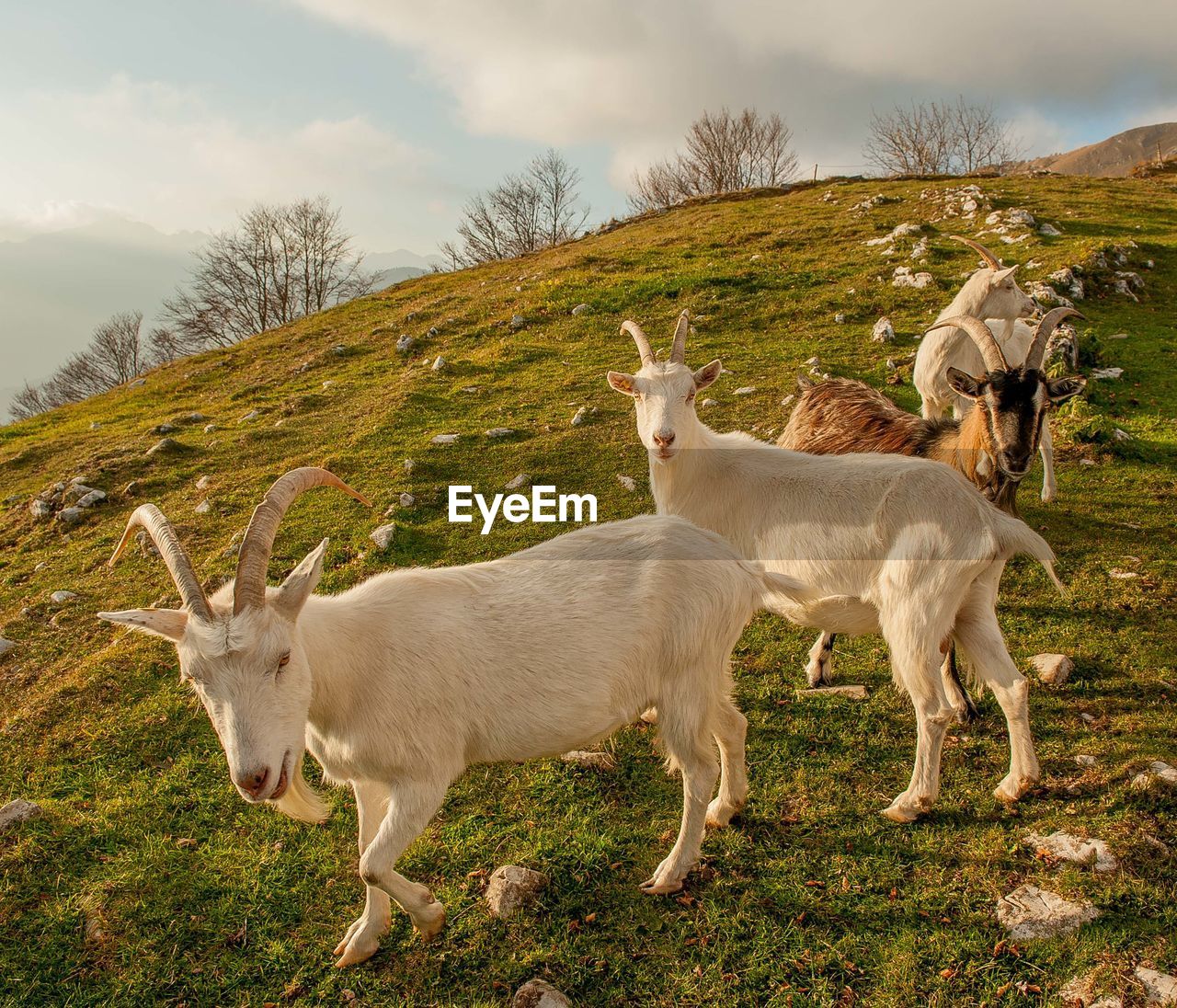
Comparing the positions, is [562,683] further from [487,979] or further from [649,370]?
[649,370]

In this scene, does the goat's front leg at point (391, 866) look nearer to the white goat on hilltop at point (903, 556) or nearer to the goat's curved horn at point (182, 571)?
the goat's curved horn at point (182, 571)

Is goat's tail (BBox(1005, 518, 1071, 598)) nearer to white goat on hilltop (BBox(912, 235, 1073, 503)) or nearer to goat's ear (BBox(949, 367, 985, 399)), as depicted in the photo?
goat's ear (BBox(949, 367, 985, 399))

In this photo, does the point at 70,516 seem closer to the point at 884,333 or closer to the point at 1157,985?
the point at 1157,985

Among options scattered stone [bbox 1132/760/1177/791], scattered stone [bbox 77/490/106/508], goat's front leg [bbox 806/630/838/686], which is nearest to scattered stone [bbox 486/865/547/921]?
goat's front leg [bbox 806/630/838/686]

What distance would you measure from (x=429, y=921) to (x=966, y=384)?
497cm

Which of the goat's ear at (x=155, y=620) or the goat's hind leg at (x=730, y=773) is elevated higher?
the goat's ear at (x=155, y=620)

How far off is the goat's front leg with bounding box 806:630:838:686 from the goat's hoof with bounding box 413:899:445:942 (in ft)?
10.4

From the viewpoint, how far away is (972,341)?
29.8ft

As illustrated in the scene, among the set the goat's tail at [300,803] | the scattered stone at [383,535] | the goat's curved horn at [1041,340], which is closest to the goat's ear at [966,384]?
the goat's curved horn at [1041,340]

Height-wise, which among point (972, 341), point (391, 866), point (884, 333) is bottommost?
point (391, 866)

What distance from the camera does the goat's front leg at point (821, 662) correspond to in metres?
5.52

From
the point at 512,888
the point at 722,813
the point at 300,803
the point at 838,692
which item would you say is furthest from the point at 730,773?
the point at 300,803

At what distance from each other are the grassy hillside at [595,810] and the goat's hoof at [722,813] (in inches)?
5.0

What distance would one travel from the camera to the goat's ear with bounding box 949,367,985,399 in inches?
209
